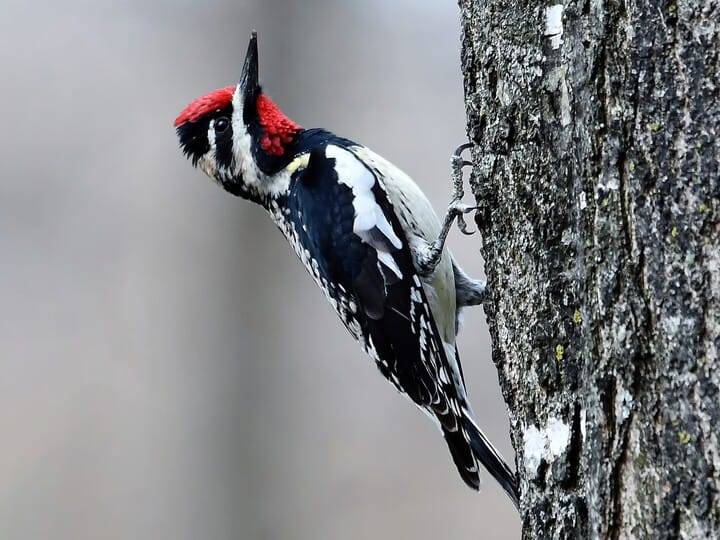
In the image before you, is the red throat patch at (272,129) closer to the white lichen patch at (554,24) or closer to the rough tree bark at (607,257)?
the rough tree bark at (607,257)

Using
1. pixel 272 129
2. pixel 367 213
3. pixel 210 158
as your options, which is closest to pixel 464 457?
pixel 367 213

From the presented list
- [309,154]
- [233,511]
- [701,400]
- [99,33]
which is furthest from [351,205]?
[99,33]

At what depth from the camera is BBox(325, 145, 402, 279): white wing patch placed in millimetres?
2590

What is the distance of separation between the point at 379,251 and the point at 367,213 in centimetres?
12

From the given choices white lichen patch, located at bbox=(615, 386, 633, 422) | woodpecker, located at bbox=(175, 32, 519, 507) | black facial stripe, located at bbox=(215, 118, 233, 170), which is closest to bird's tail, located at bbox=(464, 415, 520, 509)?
woodpecker, located at bbox=(175, 32, 519, 507)

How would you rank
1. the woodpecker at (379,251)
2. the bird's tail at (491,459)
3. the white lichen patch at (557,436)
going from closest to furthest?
the white lichen patch at (557,436) → the bird's tail at (491,459) → the woodpecker at (379,251)

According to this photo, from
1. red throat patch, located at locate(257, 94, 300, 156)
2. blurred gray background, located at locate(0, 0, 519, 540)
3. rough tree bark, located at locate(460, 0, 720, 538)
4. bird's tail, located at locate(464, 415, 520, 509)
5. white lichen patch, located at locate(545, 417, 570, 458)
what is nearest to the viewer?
rough tree bark, located at locate(460, 0, 720, 538)

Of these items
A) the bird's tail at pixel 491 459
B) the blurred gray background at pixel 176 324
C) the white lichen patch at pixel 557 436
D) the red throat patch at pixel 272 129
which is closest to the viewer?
the white lichen patch at pixel 557 436

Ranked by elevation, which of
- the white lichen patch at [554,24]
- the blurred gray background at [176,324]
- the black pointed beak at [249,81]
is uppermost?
the white lichen patch at [554,24]

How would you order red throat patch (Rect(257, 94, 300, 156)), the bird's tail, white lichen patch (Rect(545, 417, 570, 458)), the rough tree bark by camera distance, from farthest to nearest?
red throat patch (Rect(257, 94, 300, 156)), the bird's tail, white lichen patch (Rect(545, 417, 570, 458)), the rough tree bark

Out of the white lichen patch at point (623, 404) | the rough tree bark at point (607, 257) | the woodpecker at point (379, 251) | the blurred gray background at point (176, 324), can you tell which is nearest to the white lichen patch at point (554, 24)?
the rough tree bark at point (607, 257)

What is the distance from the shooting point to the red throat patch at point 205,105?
294 cm

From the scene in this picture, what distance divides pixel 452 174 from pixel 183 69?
378 centimetres

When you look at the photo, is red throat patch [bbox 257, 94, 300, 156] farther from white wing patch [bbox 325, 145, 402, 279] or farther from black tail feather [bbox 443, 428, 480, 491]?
black tail feather [bbox 443, 428, 480, 491]
